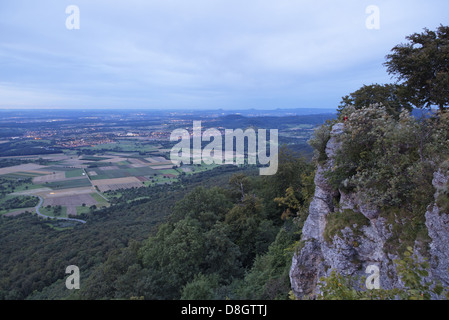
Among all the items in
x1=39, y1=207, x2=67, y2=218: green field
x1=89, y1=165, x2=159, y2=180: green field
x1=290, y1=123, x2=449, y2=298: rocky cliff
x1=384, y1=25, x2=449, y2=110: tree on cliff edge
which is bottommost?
x1=39, y1=207, x2=67, y2=218: green field

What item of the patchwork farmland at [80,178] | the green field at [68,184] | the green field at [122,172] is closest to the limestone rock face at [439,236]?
the patchwork farmland at [80,178]

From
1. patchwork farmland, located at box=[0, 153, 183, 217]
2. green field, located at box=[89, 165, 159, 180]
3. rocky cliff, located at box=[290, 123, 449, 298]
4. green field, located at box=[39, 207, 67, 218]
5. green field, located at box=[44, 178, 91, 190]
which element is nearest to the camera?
rocky cliff, located at box=[290, 123, 449, 298]

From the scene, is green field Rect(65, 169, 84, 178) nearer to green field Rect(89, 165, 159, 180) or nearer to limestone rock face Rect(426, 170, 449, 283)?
green field Rect(89, 165, 159, 180)

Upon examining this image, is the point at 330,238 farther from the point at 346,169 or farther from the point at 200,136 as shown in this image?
the point at 200,136

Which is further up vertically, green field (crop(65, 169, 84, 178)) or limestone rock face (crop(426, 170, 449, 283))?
limestone rock face (crop(426, 170, 449, 283))

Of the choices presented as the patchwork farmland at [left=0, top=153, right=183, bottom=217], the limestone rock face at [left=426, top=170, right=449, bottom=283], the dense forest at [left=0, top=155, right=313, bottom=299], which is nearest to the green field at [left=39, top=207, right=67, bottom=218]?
the patchwork farmland at [left=0, top=153, right=183, bottom=217]

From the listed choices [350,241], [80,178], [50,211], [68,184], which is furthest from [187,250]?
[80,178]

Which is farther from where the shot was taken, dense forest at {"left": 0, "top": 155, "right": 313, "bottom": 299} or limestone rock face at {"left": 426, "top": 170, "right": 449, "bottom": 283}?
dense forest at {"left": 0, "top": 155, "right": 313, "bottom": 299}

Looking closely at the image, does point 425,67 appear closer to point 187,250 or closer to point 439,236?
point 439,236

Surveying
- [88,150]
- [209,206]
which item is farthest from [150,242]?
[88,150]
